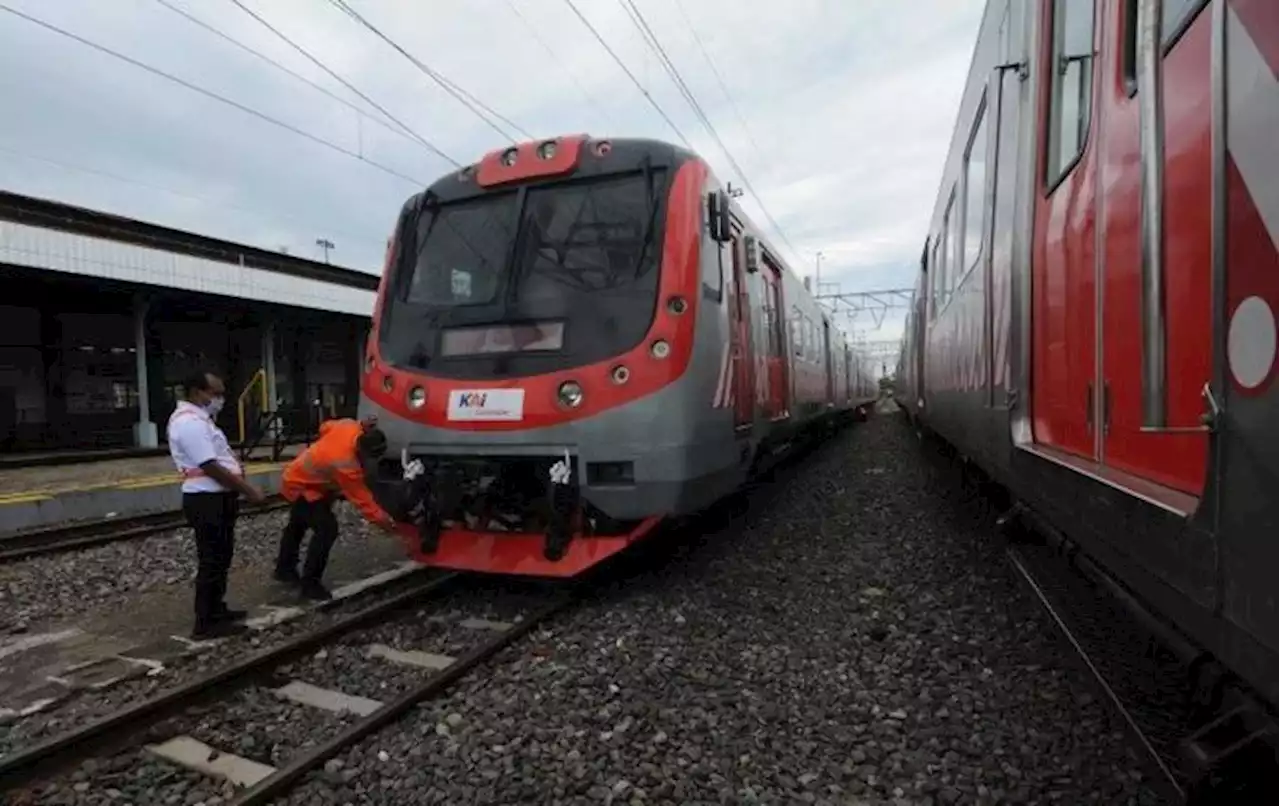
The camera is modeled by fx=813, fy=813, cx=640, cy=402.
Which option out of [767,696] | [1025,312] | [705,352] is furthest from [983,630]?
[705,352]

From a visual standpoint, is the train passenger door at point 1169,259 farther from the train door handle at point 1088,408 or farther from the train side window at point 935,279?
the train side window at point 935,279

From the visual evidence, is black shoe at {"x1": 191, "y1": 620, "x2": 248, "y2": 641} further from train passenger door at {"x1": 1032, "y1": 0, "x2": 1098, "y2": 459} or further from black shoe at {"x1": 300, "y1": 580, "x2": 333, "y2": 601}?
train passenger door at {"x1": 1032, "y1": 0, "x2": 1098, "y2": 459}

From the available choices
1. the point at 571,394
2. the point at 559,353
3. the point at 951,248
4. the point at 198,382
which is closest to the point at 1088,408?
the point at 571,394

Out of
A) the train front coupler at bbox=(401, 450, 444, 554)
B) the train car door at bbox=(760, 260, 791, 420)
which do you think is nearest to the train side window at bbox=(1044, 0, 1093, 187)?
the train front coupler at bbox=(401, 450, 444, 554)

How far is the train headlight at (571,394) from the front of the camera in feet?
15.8

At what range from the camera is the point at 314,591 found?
205 inches

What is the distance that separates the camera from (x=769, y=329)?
26.9ft

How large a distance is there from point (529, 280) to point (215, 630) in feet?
9.00

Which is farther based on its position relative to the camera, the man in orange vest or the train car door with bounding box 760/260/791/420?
the train car door with bounding box 760/260/791/420

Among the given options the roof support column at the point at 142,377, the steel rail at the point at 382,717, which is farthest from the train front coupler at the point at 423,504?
the roof support column at the point at 142,377

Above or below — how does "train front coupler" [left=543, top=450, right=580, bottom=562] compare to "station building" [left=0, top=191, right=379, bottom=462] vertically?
below

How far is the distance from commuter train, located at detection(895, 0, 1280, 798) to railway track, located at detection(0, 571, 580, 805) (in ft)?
8.80

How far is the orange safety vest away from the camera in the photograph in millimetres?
5238

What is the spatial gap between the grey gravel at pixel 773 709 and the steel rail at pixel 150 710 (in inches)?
36.3
